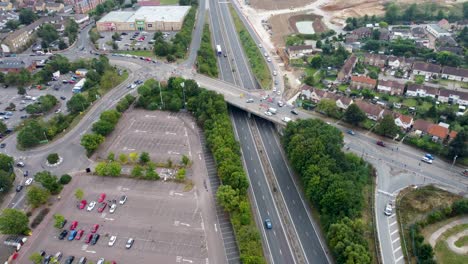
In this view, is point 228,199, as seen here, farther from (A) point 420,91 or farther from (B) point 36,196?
(A) point 420,91

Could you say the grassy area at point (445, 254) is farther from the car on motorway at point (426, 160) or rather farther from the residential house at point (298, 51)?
the residential house at point (298, 51)

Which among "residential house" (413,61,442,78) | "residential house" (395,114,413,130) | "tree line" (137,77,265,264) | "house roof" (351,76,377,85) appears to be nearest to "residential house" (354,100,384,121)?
"residential house" (395,114,413,130)

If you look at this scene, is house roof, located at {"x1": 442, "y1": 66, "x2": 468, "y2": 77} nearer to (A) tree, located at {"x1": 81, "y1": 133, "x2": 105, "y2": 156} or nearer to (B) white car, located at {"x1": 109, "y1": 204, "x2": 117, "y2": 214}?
(A) tree, located at {"x1": 81, "y1": 133, "x2": 105, "y2": 156}

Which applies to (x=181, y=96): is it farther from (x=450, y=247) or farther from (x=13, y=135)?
(x=450, y=247)

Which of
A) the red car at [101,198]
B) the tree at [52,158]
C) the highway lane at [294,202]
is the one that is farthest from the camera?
the tree at [52,158]

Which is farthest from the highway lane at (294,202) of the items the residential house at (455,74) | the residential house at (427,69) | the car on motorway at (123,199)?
the residential house at (455,74)

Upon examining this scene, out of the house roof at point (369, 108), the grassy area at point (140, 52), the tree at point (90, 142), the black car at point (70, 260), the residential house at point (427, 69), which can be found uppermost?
the residential house at point (427, 69)

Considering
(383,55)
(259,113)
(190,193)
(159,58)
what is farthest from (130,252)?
(383,55)

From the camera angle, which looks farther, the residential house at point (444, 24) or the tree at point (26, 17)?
the tree at point (26, 17)
